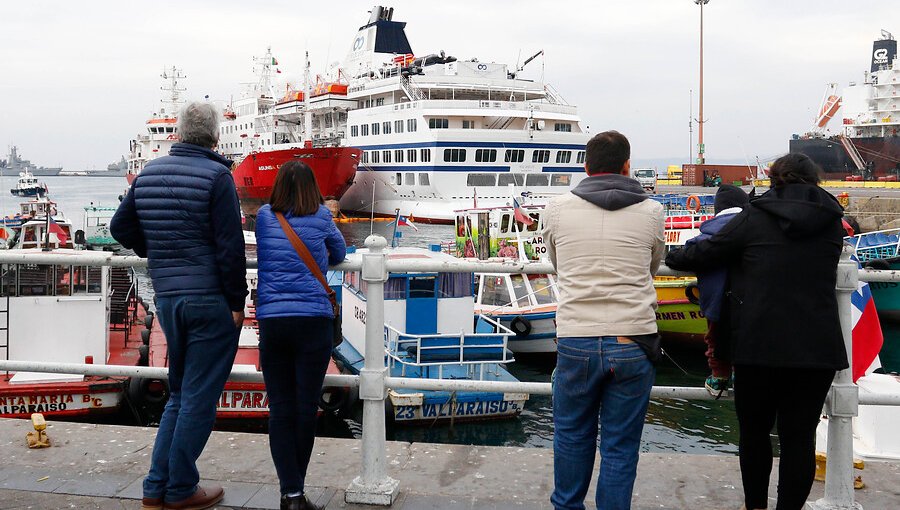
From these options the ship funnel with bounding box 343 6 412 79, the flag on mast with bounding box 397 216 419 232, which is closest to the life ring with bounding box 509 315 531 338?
the flag on mast with bounding box 397 216 419 232

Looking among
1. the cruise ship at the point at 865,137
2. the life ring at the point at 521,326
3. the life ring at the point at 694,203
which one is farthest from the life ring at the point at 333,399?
the cruise ship at the point at 865,137

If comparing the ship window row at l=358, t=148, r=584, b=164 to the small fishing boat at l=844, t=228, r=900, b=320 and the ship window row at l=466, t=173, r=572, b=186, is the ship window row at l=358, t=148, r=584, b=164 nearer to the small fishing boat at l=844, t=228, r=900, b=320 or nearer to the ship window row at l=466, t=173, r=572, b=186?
the ship window row at l=466, t=173, r=572, b=186

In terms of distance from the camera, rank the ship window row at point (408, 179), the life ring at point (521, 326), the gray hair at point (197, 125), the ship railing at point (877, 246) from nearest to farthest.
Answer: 1. the gray hair at point (197, 125)
2. the life ring at point (521, 326)
3. the ship railing at point (877, 246)
4. the ship window row at point (408, 179)

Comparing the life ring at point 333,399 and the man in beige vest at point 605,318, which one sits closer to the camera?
the man in beige vest at point 605,318

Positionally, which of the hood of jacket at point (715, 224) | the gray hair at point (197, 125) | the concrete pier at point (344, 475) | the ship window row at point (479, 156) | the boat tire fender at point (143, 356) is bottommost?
the boat tire fender at point (143, 356)

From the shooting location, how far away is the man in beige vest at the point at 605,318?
10.7 ft

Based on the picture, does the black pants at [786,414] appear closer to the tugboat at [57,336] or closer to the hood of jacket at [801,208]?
the hood of jacket at [801,208]

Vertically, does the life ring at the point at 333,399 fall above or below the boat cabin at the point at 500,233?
below

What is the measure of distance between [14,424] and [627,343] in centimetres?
430

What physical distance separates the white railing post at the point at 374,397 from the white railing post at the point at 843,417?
2162 mm

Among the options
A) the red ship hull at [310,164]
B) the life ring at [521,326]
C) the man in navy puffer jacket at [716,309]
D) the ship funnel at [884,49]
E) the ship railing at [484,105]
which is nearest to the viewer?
the man in navy puffer jacket at [716,309]

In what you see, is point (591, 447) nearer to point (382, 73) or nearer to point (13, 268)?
point (13, 268)

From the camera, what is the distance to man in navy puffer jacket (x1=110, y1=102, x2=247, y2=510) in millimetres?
3809

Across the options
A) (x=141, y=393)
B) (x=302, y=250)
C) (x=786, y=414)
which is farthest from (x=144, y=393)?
(x=786, y=414)
